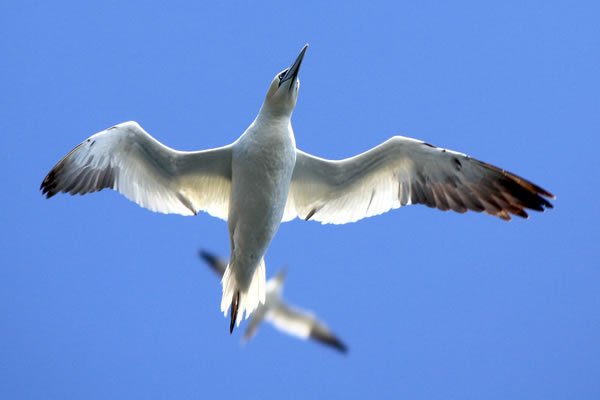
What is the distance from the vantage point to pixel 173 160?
7957 mm

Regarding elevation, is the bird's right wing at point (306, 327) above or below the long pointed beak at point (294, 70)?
below

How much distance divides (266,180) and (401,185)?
1481 millimetres

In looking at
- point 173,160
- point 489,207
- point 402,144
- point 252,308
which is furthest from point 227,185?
point 489,207

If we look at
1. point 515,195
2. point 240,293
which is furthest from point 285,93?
point 515,195

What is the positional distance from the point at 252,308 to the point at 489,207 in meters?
2.56

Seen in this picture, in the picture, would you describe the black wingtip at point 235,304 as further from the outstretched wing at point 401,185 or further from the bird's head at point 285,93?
the bird's head at point 285,93

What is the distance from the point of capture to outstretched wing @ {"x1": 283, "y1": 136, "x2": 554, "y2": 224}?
25.1ft

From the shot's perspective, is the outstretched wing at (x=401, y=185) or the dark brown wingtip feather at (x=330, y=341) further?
the dark brown wingtip feather at (x=330, y=341)

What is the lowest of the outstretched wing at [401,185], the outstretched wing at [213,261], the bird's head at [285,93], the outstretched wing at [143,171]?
the outstretched wing at [213,261]

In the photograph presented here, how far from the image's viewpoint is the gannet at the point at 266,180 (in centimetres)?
753

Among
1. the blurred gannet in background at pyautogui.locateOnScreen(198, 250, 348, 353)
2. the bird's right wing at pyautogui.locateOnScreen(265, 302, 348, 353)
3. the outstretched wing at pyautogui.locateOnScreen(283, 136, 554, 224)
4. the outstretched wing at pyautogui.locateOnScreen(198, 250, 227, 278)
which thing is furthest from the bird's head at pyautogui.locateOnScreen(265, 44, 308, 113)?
the outstretched wing at pyautogui.locateOnScreen(198, 250, 227, 278)

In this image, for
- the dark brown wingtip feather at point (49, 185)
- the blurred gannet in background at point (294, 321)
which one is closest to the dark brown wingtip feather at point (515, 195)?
the blurred gannet in background at point (294, 321)

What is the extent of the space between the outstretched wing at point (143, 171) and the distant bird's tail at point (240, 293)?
0.83 m

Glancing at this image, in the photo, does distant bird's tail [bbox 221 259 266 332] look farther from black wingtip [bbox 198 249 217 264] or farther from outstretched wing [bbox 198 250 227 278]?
black wingtip [bbox 198 249 217 264]
